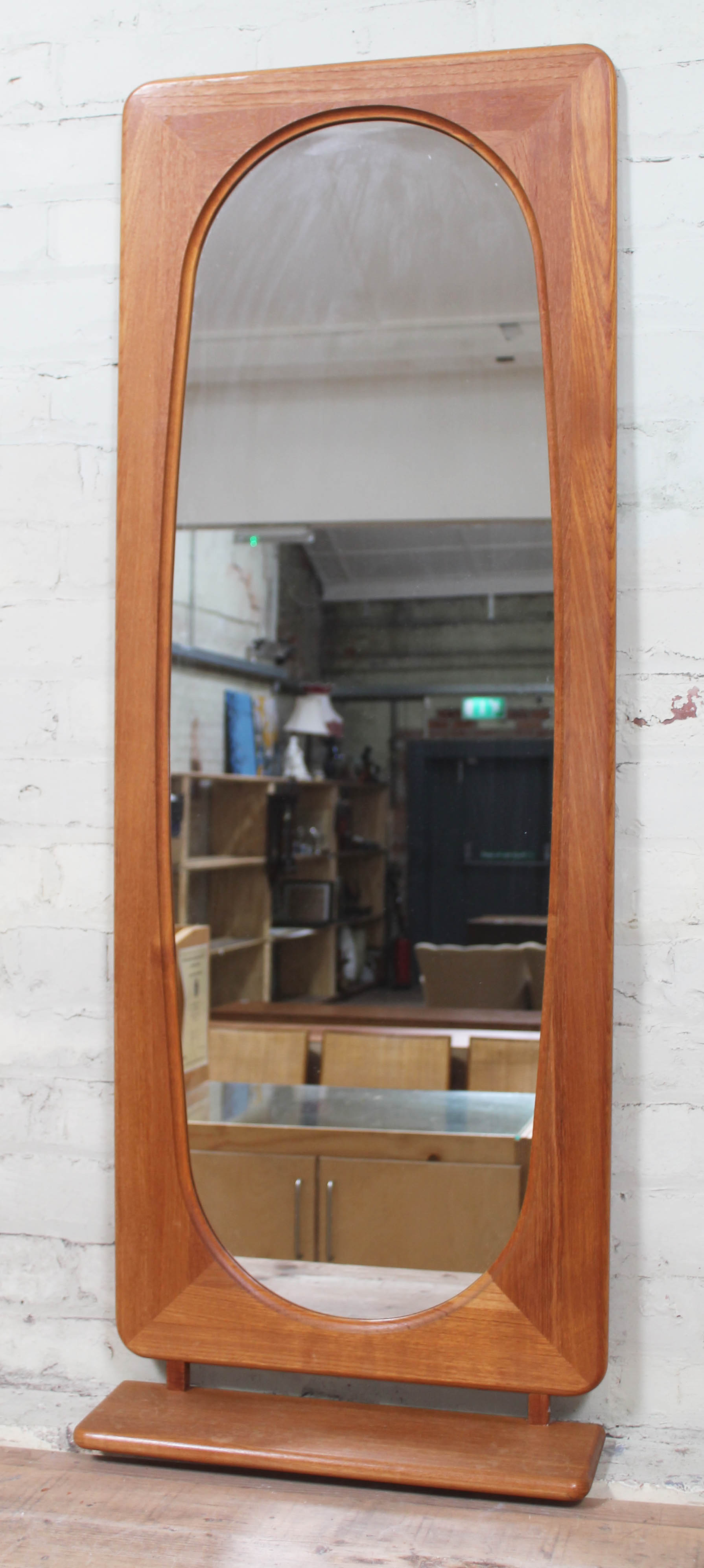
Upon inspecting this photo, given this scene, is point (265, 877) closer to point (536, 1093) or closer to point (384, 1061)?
point (384, 1061)

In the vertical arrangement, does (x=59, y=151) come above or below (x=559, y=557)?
above

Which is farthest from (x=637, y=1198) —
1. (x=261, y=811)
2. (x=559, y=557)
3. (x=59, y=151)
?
(x=59, y=151)

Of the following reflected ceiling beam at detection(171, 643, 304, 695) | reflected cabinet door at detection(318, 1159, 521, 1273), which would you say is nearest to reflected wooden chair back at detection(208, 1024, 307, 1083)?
reflected cabinet door at detection(318, 1159, 521, 1273)

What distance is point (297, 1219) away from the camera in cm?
143

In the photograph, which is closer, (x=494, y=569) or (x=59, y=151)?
(x=494, y=569)

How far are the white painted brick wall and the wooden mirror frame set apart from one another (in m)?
0.06

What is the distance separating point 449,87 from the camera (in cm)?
139

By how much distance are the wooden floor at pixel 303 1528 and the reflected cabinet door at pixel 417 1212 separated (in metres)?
0.24

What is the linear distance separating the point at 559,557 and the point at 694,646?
186mm

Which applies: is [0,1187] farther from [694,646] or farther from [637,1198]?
[694,646]

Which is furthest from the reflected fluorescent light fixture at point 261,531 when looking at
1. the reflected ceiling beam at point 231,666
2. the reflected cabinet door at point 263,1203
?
the reflected cabinet door at point 263,1203

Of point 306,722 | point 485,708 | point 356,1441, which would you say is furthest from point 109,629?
point 356,1441

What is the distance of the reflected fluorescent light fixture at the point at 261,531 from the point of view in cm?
142

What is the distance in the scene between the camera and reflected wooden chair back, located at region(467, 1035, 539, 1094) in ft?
4.49
